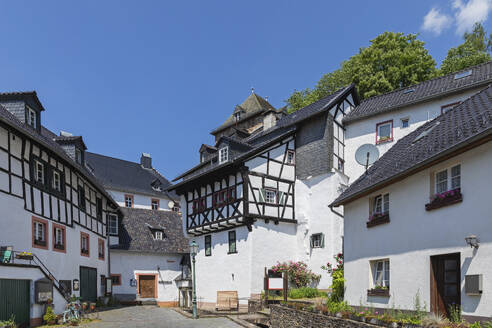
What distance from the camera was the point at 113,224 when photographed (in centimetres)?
3228

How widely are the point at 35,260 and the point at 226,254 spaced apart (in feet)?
36.2

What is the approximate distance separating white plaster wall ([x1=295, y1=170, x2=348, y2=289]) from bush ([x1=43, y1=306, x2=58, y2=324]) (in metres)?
13.6

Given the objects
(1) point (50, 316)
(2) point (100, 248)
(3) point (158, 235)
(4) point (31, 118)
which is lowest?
(1) point (50, 316)

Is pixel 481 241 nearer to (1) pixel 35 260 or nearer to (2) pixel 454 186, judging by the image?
(2) pixel 454 186

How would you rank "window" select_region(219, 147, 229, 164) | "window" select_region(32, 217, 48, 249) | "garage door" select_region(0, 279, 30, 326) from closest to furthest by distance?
1. "garage door" select_region(0, 279, 30, 326)
2. "window" select_region(32, 217, 48, 249)
3. "window" select_region(219, 147, 229, 164)

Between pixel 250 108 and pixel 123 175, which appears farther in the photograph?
pixel 250 108

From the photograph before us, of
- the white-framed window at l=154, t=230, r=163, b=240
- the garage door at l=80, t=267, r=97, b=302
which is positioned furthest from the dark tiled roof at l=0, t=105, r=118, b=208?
the white-framed window at l=154, t=230, r=163, b=240

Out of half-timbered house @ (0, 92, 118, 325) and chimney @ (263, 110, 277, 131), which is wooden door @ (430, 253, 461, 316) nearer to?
half-timbered house @ (0, 92, 118, 325)

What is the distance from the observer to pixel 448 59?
3691cm

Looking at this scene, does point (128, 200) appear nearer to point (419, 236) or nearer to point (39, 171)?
point (39, 171)

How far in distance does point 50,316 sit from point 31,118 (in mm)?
9211

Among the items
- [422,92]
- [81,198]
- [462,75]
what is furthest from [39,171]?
[462,75]

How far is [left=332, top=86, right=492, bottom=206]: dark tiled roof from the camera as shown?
32.8ft

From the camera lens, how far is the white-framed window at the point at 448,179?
10.5m
